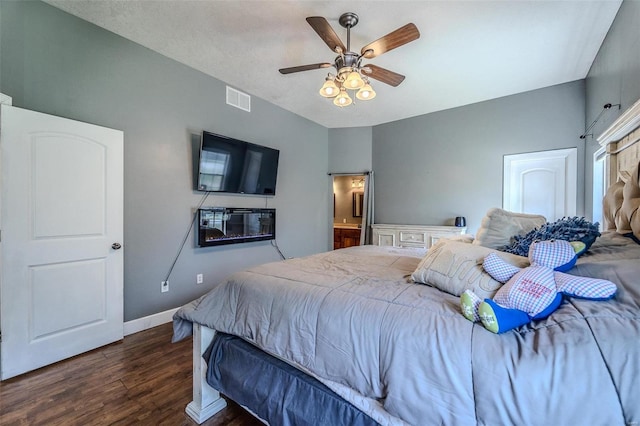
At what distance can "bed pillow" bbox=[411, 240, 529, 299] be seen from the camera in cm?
112

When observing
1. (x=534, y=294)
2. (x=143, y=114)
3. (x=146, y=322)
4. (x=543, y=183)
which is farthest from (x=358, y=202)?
(x=534, y=294)

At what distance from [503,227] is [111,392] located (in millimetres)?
2702

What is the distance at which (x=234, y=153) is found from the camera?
341 cm

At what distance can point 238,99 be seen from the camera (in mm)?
3627

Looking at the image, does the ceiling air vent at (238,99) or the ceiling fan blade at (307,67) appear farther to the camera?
the ceiling air vent at (238,99)

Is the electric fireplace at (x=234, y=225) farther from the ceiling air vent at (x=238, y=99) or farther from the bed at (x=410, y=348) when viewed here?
the bed at (x=410, y=348)

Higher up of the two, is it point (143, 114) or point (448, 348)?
point (143, 114)

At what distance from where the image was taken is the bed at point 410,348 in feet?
2.39

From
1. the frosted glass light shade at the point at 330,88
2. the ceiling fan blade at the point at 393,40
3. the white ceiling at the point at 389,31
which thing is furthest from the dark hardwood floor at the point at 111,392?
the white ceiling at the point at 389,31

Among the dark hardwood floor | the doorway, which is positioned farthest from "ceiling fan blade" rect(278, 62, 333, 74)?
the doorway

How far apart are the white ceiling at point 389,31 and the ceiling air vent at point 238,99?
0.31 ft

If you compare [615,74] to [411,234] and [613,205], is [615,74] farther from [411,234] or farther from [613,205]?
[411,234]

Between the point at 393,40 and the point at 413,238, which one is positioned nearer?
the point at 393,40

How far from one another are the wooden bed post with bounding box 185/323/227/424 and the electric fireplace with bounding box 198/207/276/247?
176 centimetres
